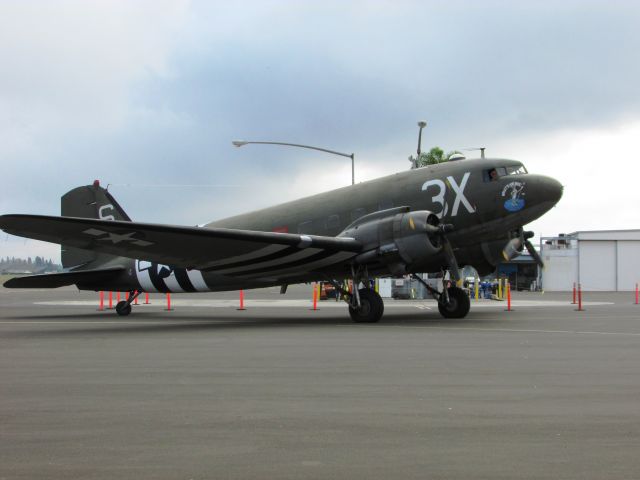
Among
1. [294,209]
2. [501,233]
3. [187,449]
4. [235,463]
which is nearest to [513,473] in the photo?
[235,463]

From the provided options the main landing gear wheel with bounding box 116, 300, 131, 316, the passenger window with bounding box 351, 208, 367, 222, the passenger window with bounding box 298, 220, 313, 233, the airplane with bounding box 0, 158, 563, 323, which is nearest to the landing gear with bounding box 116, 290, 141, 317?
the main landing gear wheel with bounding box 116, 300, 131, 316

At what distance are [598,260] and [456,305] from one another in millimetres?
46821

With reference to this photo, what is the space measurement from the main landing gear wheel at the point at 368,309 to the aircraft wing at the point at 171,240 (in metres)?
1.14

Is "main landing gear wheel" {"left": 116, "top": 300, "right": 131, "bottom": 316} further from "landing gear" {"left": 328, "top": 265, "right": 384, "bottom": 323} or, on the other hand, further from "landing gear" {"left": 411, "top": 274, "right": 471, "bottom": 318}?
"landing gear" {"left": 411, "top": 274, "right": 471, "bottom": 318}

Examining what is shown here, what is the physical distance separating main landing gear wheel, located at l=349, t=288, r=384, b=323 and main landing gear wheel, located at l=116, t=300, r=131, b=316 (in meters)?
9.51

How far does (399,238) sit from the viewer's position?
15.8 meters

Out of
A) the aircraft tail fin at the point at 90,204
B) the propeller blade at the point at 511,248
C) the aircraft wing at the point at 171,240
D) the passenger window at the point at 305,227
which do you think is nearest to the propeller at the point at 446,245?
the aircraft wing at the point at 171,240

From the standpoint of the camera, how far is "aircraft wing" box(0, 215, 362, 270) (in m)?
13.9

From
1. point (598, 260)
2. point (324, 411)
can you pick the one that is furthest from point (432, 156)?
point (324, 411)

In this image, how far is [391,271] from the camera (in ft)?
54.0

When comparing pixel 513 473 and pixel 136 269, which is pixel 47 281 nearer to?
pixel 136 269

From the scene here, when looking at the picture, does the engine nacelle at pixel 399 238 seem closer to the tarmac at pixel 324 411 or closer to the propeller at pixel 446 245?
the propeller at pixel 446 245

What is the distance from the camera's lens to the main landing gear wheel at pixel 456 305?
1798 cm

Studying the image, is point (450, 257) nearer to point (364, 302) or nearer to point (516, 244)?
point (364, 302)
